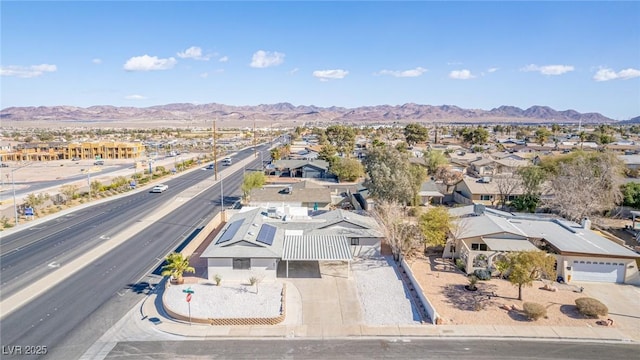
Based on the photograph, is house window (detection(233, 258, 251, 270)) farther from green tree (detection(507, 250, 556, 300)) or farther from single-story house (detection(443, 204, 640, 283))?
green tree (detection(507, 250, 556, 300))

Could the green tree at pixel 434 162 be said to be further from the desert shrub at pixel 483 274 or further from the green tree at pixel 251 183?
the desert shrub at pixel 483 274

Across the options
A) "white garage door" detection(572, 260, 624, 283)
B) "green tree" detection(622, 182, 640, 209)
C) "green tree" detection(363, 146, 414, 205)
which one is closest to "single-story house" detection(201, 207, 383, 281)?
"green tree" detection(363, 146, 414, 205)

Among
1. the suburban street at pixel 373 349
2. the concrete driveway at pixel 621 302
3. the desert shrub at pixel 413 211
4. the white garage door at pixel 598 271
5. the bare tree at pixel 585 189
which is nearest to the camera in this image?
the suburban street at pixel 373 349

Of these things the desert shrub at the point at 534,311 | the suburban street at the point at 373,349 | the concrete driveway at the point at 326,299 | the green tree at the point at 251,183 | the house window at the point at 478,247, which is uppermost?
the green tree at the point at 251,183

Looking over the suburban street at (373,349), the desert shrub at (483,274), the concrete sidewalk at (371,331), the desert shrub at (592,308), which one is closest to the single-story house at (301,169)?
the desert shrub at (483,274)

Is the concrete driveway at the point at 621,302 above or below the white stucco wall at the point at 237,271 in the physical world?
below

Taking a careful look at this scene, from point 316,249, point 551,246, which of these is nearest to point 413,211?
point 551,246
